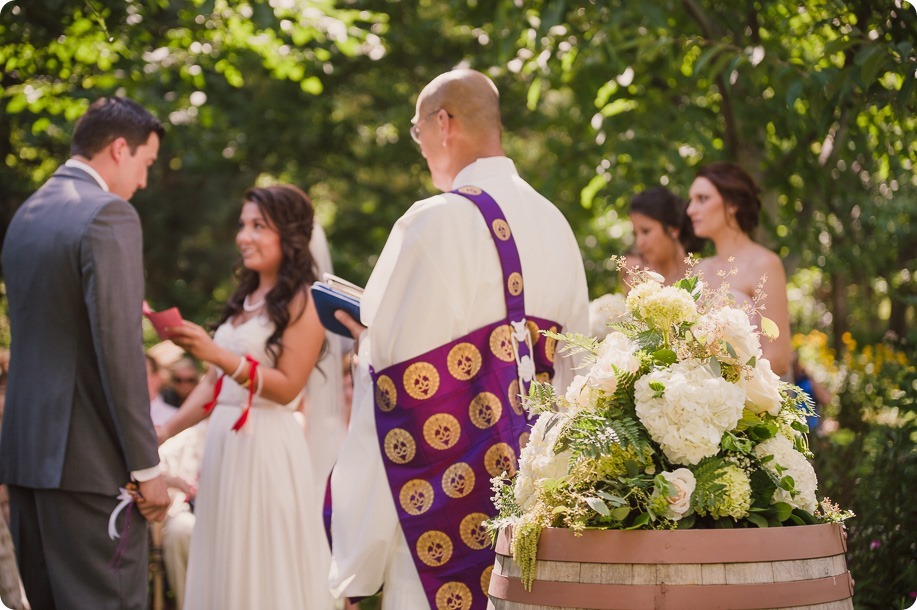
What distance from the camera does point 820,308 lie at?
26875mm

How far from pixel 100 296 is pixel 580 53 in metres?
3.19

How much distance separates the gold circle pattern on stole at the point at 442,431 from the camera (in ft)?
11.6

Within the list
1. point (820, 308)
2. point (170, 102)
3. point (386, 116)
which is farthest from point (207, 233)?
point (820, 308)

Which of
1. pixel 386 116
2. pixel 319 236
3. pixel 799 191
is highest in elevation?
pixel 386 116

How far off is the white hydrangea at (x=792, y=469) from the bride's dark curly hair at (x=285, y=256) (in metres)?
2.99

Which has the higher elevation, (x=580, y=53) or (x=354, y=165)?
(x=354, y=165)

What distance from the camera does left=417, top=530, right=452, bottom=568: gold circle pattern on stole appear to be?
352cm

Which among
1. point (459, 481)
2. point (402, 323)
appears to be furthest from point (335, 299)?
point (459, 481)

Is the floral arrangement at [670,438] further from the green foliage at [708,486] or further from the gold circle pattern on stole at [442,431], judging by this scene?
the gold circle pattern on stole at [442,431]

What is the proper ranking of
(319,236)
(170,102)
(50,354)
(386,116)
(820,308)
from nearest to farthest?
(50,354)
(319,236)
(170,102)
(386,116)
(820,308)

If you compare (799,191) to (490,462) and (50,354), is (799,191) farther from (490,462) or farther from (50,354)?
(50,354)

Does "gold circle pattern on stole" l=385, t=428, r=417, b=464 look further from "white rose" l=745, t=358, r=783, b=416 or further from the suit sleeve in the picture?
"white rose" l=745, t=358, r=783, b=416

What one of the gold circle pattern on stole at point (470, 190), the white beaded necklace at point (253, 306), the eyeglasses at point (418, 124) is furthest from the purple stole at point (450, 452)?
the white beaded necklace at point (253, 306)

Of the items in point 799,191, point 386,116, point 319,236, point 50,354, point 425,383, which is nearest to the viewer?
point 425,383
